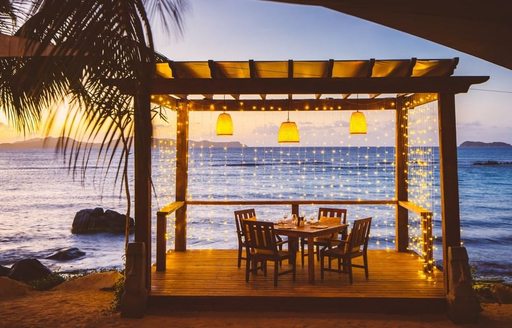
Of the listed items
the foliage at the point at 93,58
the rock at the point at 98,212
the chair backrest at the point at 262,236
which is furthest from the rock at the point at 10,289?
the rock at the point at 98,212

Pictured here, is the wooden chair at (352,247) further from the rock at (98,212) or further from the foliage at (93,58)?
the rock at (98,212)

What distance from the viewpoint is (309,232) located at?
240 inches

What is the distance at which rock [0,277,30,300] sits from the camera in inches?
266

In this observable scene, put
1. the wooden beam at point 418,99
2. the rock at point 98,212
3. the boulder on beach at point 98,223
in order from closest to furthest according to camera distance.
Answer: the wooden beam at point 418,99 < the boulder on beach at point 98,223 < the rock at point 98,212

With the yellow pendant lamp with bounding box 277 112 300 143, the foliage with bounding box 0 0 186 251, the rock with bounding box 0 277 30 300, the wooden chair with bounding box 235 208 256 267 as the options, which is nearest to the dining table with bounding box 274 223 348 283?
the wooden chair with bounding box 235 208 256 267

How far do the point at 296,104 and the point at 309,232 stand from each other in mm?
2860

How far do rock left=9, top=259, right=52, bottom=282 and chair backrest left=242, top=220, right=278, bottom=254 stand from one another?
17.3 feet

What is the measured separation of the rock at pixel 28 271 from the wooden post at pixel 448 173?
7794 millimetres

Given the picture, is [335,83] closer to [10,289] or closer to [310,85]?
[310,85]

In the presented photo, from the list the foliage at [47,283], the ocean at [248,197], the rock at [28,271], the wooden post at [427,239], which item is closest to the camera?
the wooden post at [427,239]

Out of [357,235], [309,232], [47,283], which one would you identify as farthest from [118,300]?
[357,235]

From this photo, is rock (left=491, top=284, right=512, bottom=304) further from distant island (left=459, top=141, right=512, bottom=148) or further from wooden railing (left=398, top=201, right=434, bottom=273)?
distant island (left=459, top=141, right=512, bottom=148)

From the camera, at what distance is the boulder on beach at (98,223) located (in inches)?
744

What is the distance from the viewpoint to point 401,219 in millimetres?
7984
